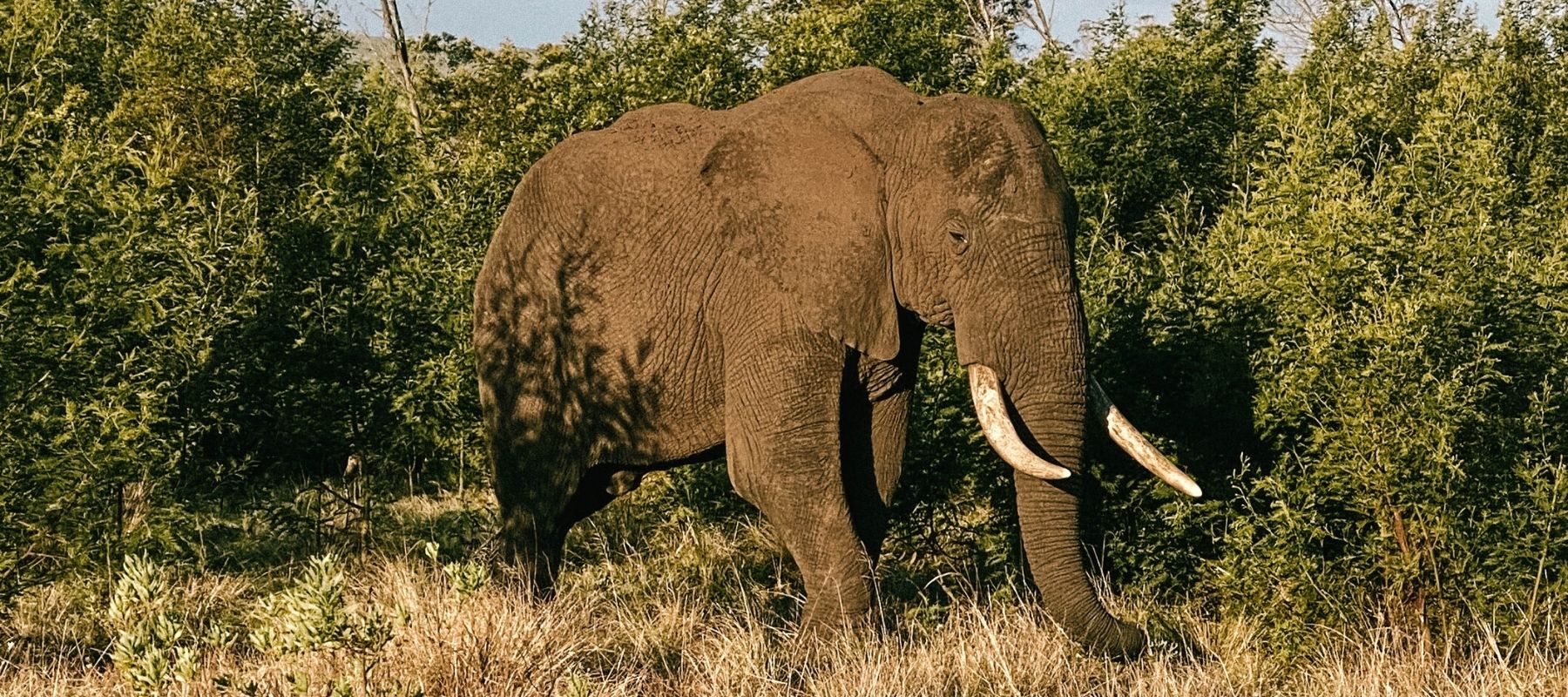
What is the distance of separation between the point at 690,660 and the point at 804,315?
1.59 meters

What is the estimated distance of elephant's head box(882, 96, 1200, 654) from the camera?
7457 mm

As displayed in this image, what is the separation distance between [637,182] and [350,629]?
3018 millimetres

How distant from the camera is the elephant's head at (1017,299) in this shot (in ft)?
24.5

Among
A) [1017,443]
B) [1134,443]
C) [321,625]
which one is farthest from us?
[1134,443]

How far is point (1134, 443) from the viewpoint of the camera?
769cm

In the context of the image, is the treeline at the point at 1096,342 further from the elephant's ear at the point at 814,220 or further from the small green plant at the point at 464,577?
the small green plant at the point at 464,577

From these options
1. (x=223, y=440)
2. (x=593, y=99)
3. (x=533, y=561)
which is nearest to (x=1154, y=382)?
(x=533, y=561)

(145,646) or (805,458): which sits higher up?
(805,458)

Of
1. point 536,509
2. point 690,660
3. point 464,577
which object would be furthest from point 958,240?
point 536,509

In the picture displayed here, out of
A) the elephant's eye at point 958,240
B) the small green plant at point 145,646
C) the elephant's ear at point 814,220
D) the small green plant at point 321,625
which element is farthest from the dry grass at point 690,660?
the elephant's eye at point 958,240

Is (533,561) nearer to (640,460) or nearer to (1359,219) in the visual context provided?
(640,460)

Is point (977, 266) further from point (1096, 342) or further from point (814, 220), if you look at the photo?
point (1096, 342)

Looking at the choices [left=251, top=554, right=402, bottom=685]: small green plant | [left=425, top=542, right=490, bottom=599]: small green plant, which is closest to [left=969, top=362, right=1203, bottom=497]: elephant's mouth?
[left=425, top=542, right=490, bottom=599]: small green plant

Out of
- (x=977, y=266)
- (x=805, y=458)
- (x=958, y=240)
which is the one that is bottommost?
(x=805, y=458)
